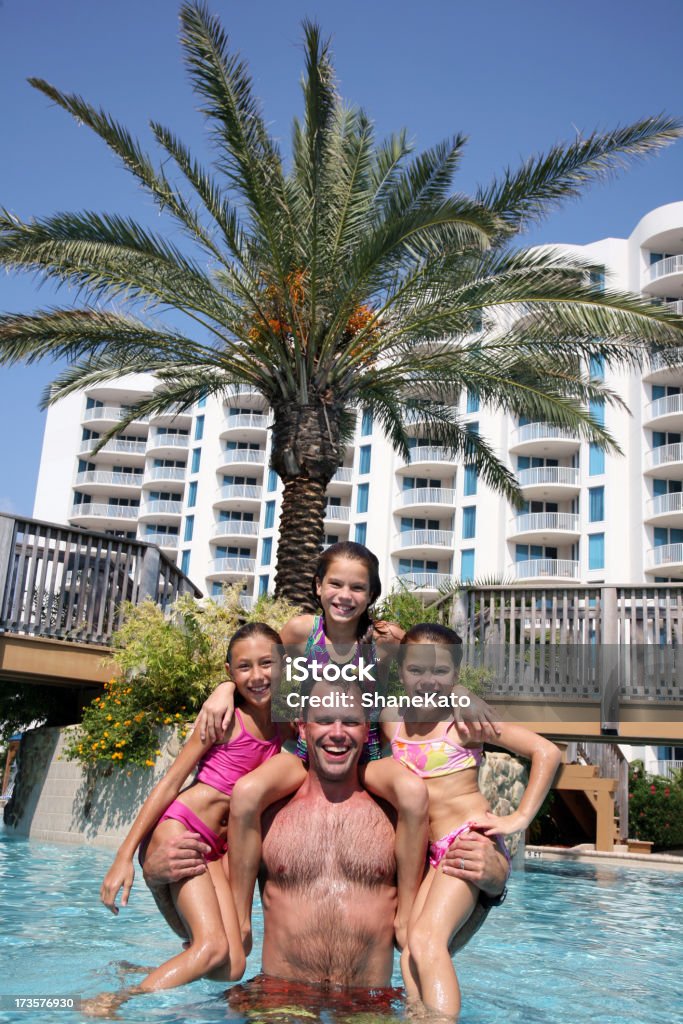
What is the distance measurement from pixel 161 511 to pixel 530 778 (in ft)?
196

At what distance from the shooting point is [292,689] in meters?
4.04

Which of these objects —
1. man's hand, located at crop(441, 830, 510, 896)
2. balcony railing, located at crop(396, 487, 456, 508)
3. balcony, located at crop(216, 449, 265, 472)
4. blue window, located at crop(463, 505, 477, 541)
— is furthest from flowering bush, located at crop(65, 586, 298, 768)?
balcony, located at crop(216, 449, 265, 472)

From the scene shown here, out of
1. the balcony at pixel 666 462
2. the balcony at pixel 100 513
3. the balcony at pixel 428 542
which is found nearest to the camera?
the balcony at pixel 666 462

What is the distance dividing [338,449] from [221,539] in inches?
1847

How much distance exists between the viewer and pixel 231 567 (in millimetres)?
57500

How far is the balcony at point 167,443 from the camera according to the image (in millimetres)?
62719

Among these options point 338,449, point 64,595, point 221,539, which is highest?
point 221,539

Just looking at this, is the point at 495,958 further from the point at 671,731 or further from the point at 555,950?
the point at 671,731

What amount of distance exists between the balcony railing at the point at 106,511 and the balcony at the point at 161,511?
1.21m


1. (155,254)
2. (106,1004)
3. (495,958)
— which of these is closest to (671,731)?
(495,958)

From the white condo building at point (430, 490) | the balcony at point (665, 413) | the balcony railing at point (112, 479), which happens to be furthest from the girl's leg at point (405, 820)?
the balcony railing at point (112, 479)

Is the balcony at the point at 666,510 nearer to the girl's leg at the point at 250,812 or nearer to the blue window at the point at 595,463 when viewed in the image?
the blue window at the point at 595,463

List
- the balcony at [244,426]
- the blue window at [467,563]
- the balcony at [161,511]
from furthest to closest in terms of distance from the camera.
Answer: the balcony at [161,511] → the balcony at [244,426] → the blue window at [467,563]

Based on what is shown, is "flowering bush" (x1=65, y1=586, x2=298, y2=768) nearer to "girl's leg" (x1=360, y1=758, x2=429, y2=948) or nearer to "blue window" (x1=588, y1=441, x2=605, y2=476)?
"girl's leg" (x1=360, y1=758, x2=429, y2=948)
